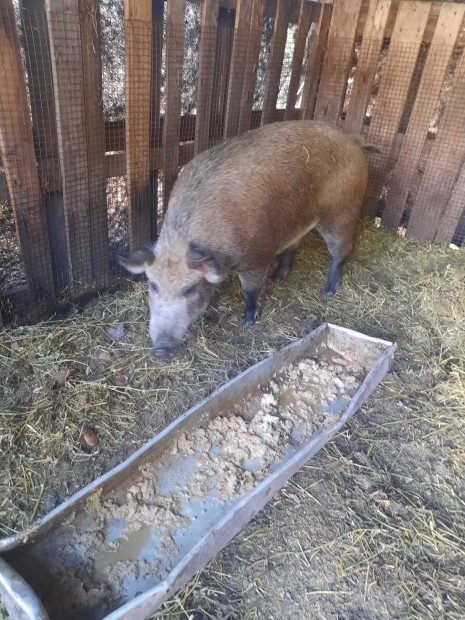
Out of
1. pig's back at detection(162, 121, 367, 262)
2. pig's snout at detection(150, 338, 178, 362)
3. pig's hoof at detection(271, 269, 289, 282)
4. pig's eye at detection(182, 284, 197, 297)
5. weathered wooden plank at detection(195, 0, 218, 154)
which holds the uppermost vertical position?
weathered wooden plank at detection(195, 0, 218, 154)

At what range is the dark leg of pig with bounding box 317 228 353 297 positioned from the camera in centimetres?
432

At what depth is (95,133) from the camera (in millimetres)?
3395

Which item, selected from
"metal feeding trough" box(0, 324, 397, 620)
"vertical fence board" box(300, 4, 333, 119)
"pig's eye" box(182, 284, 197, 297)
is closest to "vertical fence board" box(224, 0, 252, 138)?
"vertical fence board" box(300, 4, 333, 119)

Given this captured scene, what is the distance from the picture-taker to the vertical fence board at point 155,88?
3545 millimetres

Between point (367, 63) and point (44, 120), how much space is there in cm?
374

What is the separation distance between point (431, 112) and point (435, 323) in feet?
→ 7.99

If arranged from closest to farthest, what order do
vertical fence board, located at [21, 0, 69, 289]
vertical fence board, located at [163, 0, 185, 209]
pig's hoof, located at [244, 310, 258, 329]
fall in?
1. vertical fence board, located at [21, 0, 69, 289]
2. vertical fence board, located at [163, 0, 185, 209]
3. pig's hoof, located at [244, 310, 258, 329]

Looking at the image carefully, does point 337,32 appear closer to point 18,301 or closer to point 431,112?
point 431,112

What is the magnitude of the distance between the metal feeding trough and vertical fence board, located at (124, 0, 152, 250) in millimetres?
1783

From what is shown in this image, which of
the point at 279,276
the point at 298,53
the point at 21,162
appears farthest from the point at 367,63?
the point at 21,162

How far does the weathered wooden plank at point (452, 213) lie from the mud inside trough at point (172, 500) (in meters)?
2.88

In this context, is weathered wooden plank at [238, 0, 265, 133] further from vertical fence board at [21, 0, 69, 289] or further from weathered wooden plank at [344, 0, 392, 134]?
vertical fence board at [21, 0, 69, 289]

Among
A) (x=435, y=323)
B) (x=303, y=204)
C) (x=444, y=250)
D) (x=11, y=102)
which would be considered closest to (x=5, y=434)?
(x=11, y=102)

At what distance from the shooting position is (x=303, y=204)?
12.4 ft
